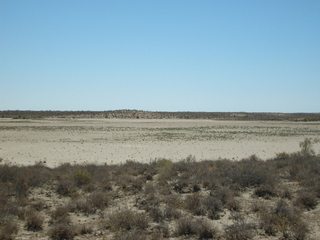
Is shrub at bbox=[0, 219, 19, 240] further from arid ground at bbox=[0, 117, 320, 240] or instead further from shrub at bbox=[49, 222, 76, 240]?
shrub at bbox=[49, 222, 76, 240]

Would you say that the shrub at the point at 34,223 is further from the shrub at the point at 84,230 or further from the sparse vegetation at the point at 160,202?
the shrub at the point at 84,230

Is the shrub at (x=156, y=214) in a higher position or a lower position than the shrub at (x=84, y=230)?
higher

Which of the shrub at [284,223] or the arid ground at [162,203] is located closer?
the shrub at [284,223]

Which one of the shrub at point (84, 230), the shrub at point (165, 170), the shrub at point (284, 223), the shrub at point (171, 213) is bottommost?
the shrub at point (84, 230)

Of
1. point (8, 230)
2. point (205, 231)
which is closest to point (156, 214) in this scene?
point (205, 231)

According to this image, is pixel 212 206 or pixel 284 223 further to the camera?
pixel 212 206

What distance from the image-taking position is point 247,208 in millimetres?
8906

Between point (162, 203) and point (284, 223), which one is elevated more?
point (284, 223)

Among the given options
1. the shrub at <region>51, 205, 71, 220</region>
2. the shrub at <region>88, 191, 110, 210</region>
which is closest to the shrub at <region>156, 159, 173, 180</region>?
the shrub at <region>88, 191, 110, 210</region>

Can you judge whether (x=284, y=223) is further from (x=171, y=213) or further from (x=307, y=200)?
(x=171, y=213)

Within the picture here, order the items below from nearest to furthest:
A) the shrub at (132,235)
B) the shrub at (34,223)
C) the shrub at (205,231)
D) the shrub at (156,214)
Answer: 1. the shrub at (132,235)
2. the shrub at (205,231)
3. the shrub at (34,223)
4. the shrub at (156,214)

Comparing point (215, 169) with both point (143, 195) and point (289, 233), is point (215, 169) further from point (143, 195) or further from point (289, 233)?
point (289, 233)

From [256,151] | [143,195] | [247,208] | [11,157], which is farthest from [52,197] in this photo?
[256,151]

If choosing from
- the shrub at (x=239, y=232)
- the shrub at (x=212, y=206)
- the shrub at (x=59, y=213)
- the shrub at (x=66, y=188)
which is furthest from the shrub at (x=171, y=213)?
the shrub at (x=66, y=188)
